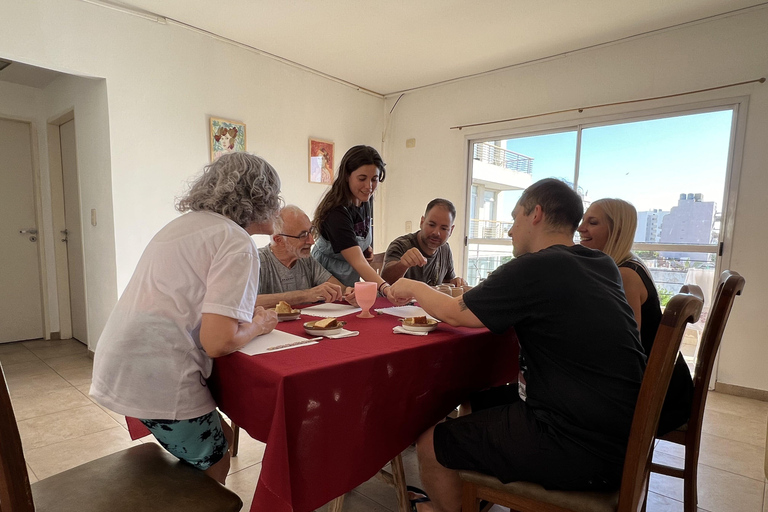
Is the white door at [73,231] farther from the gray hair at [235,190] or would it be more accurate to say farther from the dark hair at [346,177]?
the gray hair at [235,190]

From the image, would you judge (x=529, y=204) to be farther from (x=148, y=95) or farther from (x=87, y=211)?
(x=87, y=211)

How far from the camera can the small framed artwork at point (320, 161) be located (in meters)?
4.23

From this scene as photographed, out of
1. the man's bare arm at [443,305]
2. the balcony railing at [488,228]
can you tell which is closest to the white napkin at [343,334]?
the man's bare arm at [443,305]

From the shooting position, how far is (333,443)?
0.94 metres

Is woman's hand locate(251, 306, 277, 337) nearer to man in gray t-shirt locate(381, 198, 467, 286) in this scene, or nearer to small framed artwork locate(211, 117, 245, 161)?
man in gray t-shirt locate(381, 198, 467, 286)

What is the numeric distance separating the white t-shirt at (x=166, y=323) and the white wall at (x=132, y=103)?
241 cm

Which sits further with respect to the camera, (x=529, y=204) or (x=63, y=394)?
(x=63, y=394)

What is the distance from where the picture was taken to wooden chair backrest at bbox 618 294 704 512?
0.92 meters

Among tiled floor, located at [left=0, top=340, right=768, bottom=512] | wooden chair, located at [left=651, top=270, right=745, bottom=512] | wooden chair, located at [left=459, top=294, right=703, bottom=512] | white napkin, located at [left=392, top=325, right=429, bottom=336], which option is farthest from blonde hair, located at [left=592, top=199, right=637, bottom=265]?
tiled floor, located at [left=0, top=340, right=768, bottom=512]

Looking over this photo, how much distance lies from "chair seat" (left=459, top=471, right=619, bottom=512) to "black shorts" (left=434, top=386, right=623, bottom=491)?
0.01 meters

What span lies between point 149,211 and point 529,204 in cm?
294

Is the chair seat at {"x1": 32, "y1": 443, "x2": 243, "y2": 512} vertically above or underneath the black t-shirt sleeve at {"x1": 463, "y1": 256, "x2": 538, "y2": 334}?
underneath

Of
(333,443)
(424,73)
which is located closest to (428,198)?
(424,73)

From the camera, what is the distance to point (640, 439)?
0.95 meters
